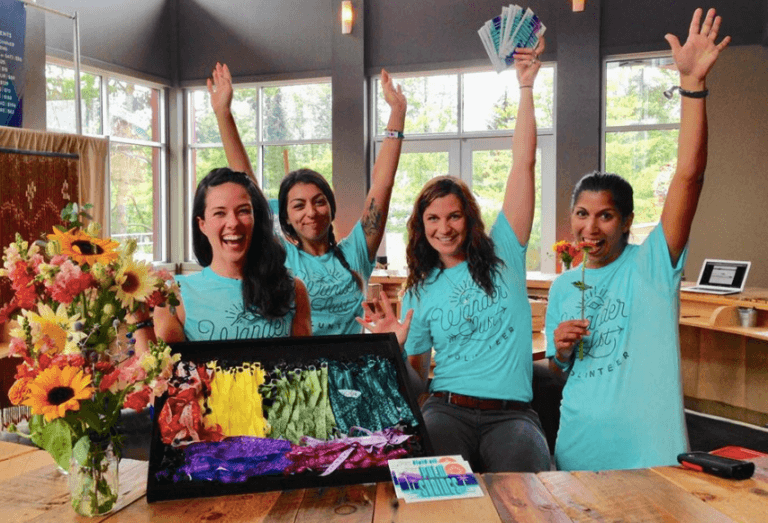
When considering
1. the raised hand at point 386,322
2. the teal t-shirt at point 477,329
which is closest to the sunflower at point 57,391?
the raised hand at point 386,322

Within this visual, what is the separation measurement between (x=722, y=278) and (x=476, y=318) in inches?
151

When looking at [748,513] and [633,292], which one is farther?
[633,292]

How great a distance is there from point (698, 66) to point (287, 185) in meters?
1.36

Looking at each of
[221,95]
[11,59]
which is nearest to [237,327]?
[221,95]


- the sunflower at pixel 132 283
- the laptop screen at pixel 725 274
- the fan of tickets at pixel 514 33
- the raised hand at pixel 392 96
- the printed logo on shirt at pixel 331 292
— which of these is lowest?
the laptop screen at pixel 725 274

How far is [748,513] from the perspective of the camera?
1.16 m

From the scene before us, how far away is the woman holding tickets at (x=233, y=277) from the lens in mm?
1696

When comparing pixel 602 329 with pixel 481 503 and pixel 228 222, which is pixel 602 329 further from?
pixel 228 222

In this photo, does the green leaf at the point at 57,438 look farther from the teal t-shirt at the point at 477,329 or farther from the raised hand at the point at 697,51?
the raised hand at the point at 697,51

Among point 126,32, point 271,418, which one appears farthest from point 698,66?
point 126,32

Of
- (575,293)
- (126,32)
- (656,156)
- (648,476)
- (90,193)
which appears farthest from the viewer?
(126,32)

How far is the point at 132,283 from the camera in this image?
1.16 meters

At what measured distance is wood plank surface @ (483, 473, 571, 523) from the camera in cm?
114

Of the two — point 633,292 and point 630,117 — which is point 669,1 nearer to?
point 630,117
